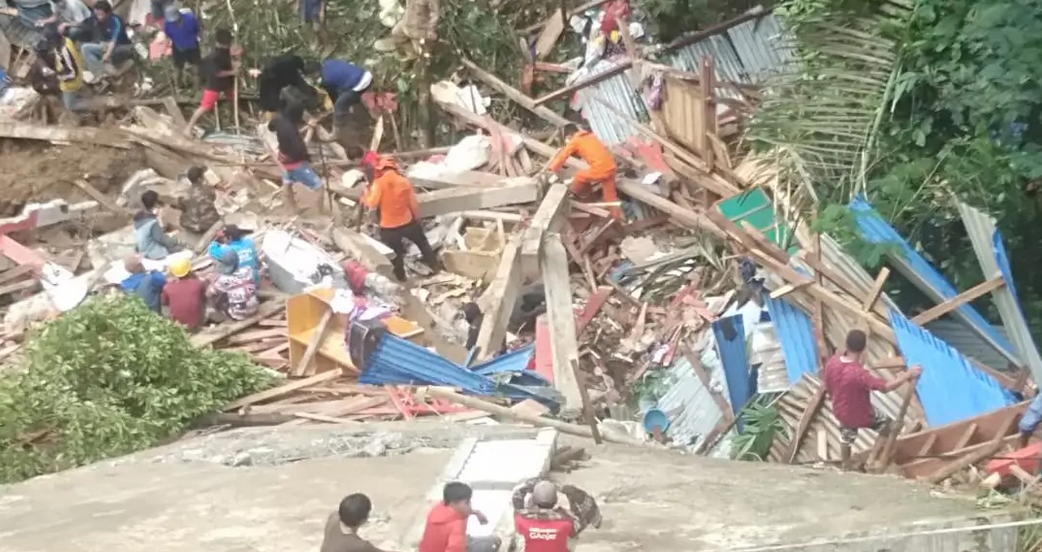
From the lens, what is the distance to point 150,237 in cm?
1164

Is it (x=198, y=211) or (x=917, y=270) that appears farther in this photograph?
(x=198, y=211)

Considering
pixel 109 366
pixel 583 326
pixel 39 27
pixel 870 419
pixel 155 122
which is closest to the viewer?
pixel 870 419

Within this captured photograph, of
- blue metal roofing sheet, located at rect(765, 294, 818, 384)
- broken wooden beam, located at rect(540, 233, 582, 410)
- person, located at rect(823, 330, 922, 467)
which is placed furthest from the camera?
broken wooden beam, located at rect(540, 233, 582, 410)

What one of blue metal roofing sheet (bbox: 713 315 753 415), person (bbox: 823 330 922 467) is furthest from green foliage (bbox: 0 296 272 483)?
person (bbox: 823 330 922 467)

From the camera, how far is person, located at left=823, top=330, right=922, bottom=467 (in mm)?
7551

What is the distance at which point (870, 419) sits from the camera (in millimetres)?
7758

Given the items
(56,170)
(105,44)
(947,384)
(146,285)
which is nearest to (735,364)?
(947,384)

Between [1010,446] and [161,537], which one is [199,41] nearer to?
[161,537]

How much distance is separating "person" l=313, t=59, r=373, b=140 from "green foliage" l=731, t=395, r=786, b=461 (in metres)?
6.63

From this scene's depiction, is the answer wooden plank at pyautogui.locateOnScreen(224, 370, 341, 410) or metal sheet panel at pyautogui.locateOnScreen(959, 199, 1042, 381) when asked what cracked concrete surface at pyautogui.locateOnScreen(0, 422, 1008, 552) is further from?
metal sheet panel at pyautogui.locateOnScreen(959, 199, 1042, 381)

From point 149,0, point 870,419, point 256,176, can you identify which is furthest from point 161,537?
point 149,0

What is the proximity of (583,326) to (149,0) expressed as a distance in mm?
8797

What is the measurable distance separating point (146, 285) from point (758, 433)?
18.1 feet

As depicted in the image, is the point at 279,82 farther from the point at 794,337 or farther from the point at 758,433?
the point at 758,433
